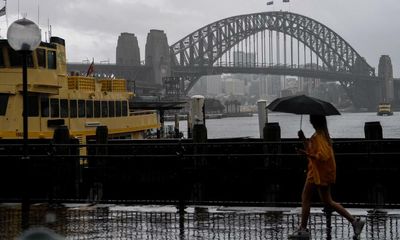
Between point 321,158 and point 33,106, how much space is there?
598 inches

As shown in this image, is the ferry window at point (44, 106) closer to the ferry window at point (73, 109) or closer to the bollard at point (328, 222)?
the ferry window at point (73, 109)

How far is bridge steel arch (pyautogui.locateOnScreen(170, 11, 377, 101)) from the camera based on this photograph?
145000mm

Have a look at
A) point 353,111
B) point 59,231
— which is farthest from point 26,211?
point 353,111

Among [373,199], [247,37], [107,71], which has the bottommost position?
[373,199]

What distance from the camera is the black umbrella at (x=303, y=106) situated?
8750 millimetres

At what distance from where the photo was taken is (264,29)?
15412cm

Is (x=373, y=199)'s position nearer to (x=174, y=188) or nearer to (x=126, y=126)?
(x=174, y=188)

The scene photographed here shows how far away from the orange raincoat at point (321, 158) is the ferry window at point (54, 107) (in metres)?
15.4

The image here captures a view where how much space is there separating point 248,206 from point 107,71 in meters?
103

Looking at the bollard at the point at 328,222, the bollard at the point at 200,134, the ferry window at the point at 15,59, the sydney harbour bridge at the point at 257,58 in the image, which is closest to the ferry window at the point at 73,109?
the ferry window at the point at 15,59

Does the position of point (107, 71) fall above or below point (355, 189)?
above

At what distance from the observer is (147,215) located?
456 inches

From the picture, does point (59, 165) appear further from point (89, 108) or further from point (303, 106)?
point (89, 108)

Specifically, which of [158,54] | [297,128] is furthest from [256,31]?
[297,128]
